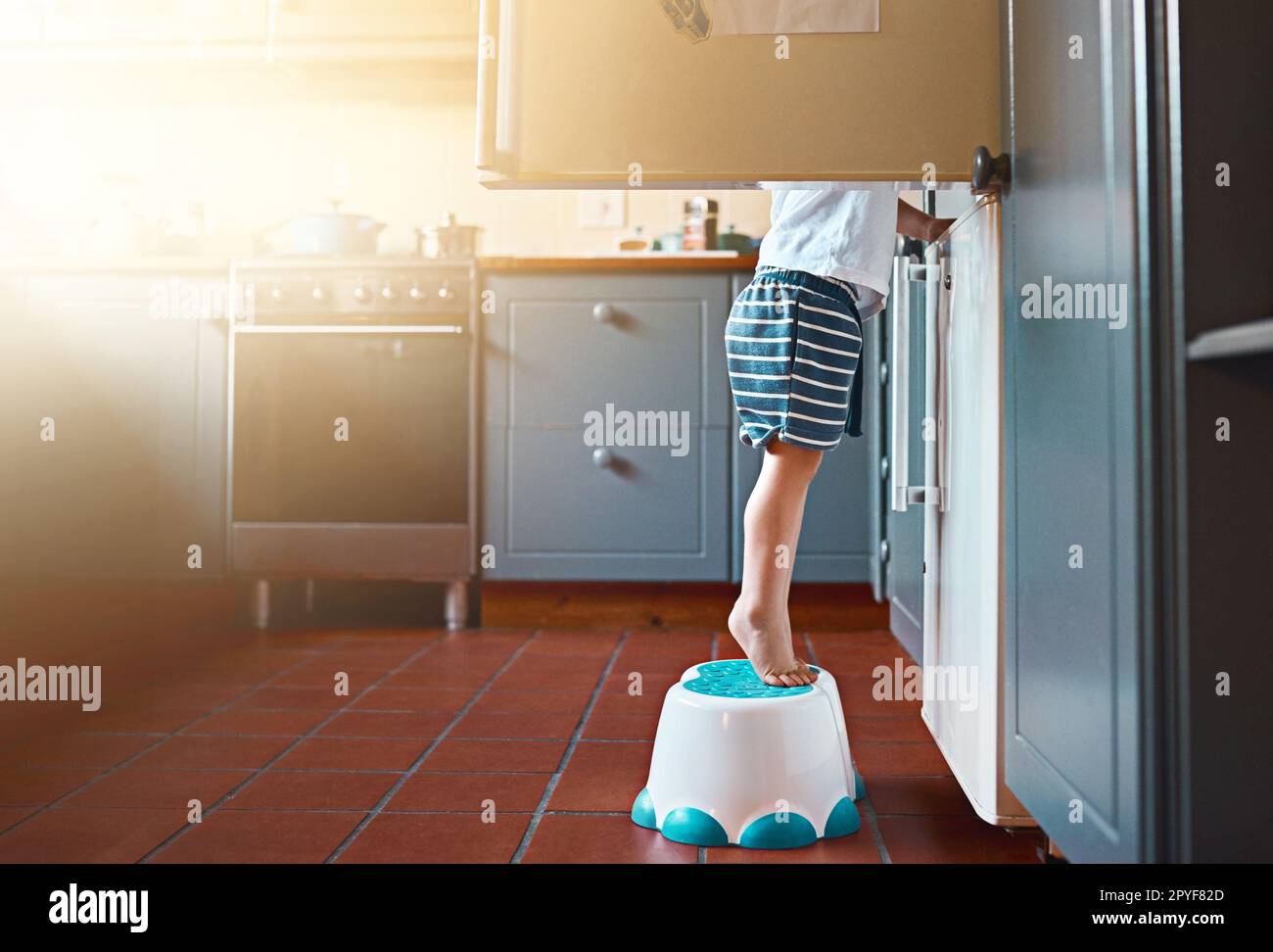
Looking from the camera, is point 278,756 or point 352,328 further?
point 352,328

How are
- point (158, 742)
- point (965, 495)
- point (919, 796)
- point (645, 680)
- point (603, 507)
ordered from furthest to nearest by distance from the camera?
1. point (603, 507)
2. point (645, 680)
3. point (158, 742)
4. point (919, 796)
5. point (965, 495)

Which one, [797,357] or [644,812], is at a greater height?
[797,357]

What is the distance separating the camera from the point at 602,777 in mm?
1369

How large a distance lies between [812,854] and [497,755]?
53 centimetres

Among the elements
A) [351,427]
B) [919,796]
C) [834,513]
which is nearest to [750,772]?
[919,796]

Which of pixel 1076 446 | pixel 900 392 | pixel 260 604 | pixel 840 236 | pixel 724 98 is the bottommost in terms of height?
pixel 260 604

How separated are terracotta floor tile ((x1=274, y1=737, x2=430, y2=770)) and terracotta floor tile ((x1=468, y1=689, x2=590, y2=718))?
8.1 inches

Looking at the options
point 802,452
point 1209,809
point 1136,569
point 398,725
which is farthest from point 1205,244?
point 398,725

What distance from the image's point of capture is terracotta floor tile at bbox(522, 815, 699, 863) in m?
1.09

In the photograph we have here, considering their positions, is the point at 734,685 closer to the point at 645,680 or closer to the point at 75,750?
the point at 645,680

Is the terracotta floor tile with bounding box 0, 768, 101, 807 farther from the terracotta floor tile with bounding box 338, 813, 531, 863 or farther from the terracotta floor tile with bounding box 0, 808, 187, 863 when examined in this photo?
the terracotta floor tile with bounding box 338, 813, 531, 863

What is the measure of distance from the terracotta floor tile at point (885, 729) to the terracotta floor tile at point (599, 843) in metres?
0.47

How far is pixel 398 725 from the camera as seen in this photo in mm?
1620

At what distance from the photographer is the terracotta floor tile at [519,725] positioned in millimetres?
1576
